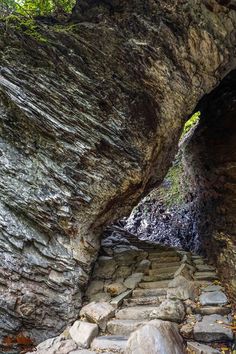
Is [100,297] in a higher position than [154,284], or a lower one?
lower

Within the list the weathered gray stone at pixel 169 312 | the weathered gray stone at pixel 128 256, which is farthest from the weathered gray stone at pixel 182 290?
the weathered gray stone at pixel 128 256

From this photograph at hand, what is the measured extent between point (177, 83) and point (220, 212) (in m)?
3.05

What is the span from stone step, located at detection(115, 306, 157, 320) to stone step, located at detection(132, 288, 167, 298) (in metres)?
0.46

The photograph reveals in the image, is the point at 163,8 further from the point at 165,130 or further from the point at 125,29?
the point at 165,130

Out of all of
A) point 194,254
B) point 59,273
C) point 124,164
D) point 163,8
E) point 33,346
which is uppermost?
point 163,8

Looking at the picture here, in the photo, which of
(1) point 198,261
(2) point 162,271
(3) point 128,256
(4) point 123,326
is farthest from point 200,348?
(3) point 128,256

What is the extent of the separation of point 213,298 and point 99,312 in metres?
2.00

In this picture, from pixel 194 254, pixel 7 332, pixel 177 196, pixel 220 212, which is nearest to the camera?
pixel 7 332

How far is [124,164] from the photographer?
18.4ft

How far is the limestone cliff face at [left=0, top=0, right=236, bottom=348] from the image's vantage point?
495cm

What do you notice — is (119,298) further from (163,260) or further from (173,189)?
(173,189)

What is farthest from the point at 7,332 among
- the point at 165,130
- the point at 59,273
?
the point at 165,130

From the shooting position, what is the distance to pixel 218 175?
699cm

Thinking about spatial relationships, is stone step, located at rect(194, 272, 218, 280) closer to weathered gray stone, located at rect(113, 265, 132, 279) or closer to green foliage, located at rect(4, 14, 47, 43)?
weathered gray stone, located at rect(113, 265, 132, 279)
